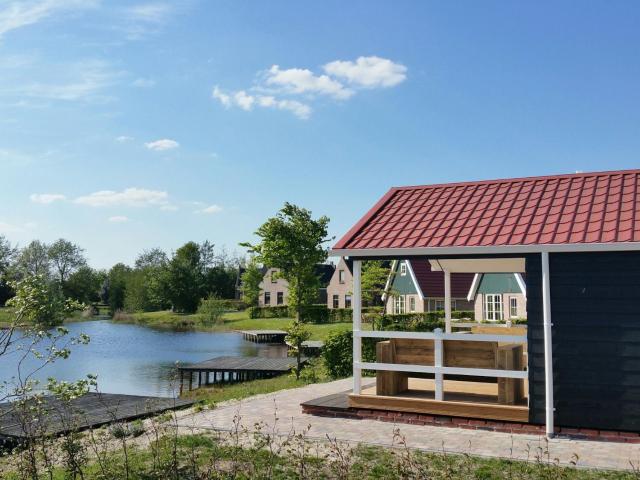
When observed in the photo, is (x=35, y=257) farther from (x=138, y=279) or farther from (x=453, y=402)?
(x=453, y=402)

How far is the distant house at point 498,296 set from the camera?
41.4 metres

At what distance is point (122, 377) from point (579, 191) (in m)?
23.0

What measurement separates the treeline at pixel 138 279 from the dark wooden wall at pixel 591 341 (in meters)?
65.7

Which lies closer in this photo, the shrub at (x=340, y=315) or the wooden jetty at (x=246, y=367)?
the wooden jetty at (x=246, y=367)

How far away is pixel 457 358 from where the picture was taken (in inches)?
439

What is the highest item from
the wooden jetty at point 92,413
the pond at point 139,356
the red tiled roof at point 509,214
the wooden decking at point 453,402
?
the red tiled roof at point 509,214

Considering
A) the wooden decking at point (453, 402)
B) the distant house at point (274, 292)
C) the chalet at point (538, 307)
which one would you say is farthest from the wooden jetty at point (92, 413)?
the distant house at point (274, 292)

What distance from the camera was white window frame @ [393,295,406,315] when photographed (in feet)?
165

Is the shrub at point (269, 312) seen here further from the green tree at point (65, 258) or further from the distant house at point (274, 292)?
Answer: the green tree at point (65, 258)

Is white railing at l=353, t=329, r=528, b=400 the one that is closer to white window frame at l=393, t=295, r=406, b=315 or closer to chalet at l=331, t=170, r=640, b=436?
chalet at l=331, t=170, r=640, b=436

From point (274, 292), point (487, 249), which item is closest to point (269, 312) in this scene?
point (274, 292)

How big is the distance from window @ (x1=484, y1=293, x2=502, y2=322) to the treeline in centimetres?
3844

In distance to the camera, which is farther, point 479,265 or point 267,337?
point 267,337

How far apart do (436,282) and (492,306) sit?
647 cm
